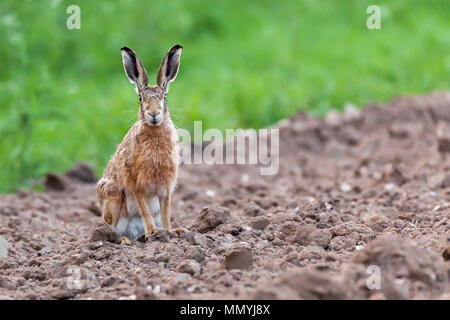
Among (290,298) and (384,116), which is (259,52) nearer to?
(384,116)

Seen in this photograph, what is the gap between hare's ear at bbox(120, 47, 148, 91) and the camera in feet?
18.6

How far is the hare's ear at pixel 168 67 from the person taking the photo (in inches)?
223

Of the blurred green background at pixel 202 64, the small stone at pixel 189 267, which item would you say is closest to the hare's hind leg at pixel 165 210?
the small stone at pixel 189 267

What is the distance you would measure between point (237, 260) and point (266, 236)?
2.52ft

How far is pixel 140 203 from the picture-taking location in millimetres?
5777

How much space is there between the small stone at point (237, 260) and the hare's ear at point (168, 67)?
4.84ft

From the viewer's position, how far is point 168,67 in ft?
18.7

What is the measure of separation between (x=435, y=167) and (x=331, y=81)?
386 centimetres

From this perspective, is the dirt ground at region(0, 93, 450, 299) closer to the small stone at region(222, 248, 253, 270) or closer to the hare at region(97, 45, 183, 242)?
the small stone at region(222, 248, 253, 270)

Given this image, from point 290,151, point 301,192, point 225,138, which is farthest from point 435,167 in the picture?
point 225,138

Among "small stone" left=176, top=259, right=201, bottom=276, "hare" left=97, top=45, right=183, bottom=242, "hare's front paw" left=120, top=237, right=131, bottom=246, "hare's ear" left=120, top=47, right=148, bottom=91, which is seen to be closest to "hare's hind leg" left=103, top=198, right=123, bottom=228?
"hare" left=97, top=45, right=183, bottom=242

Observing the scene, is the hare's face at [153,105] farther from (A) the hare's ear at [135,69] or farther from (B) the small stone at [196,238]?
(B) the small stone at [196,238]

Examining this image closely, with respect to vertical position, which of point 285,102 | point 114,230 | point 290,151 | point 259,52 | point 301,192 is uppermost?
point 259,52

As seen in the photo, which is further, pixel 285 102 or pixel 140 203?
pixel 285 102
